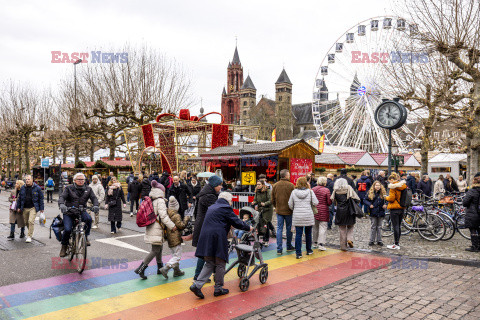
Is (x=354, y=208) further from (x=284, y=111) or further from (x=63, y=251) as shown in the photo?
(x=284, y=111)

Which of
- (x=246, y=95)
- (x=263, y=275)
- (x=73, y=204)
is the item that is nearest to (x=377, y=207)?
(x=263, y=275)

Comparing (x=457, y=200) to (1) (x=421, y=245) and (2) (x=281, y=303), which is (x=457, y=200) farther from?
(2) (x=281, y=303)

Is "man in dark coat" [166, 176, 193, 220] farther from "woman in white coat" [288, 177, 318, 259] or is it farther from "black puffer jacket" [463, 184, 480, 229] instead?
"black puffer jacket" [463, 184, 480, 229]

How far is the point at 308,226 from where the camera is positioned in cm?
786

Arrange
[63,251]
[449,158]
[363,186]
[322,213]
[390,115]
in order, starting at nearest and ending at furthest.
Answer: [63,251], [322,213], [390,115], [363,186], [449,158]

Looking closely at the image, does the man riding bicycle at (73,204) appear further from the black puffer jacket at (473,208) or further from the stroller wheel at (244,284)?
the black puffer jacket at (473,208)

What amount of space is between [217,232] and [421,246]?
5.87 meters

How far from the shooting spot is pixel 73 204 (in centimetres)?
727

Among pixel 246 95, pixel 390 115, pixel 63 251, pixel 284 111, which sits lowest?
pixel 63 251

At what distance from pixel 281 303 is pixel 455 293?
268 cm

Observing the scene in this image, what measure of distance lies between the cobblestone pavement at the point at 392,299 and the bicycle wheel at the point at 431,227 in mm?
2556

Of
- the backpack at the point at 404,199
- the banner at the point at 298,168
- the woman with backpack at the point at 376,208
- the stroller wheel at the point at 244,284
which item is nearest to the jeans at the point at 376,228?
the woman with backpack at the point at 376,208

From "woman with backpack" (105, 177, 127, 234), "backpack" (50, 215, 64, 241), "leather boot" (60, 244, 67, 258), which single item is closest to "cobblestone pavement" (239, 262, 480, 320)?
"leather boot" (60, 244, 67, 258)

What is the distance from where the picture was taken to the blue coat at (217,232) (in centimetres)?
519
